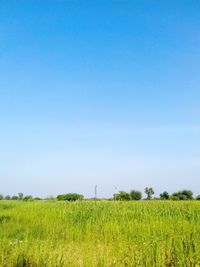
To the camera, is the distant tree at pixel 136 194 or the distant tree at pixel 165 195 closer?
the distant tree at pixel 165 195

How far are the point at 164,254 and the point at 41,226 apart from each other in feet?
19.8

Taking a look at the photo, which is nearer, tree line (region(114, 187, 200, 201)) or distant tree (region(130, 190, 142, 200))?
tree line (region(114, 187, 200, 201))

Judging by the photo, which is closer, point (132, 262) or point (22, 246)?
point (132, 262)

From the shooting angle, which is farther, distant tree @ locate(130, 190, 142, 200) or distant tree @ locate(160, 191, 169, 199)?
distant tree @ locate(130, 190, 142, 200)

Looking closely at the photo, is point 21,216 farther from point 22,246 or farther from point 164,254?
point 164,254

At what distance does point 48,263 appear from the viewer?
5.77 metres

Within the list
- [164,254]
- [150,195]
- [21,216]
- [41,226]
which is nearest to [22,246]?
[164,254]

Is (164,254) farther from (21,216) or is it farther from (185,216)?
(21,216)

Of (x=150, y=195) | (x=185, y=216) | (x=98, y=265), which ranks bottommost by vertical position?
(x=98, y=265)

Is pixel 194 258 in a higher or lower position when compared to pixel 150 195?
lower

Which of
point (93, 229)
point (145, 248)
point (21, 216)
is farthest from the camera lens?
point (21, 216)

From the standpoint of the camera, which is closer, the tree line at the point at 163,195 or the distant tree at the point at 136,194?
the tree line at the point at 163,195

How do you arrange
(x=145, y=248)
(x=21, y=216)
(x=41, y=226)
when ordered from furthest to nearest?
(x=21, y=216) < (x=41, y=226) < (x=145, y=248)

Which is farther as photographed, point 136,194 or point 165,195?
point 136,194
